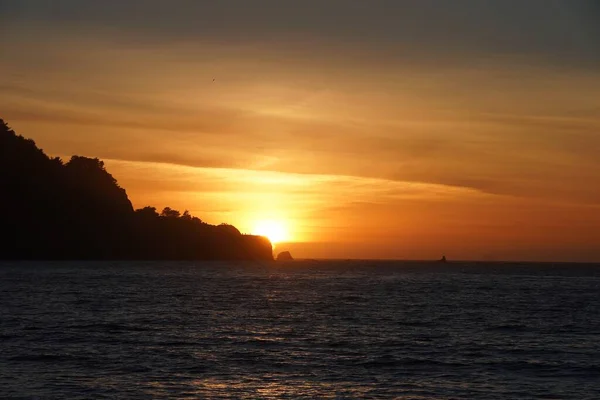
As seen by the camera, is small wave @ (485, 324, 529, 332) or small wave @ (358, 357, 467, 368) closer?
small wave @ (358, 357, 467, 368)

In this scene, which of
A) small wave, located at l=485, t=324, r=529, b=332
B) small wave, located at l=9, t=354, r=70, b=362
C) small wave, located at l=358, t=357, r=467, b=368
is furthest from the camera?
small wave, located at l=485, t=324, r=529, b=332

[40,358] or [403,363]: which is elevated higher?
[403,363]

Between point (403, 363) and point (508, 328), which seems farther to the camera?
point (508, 328)

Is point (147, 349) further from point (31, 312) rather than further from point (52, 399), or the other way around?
point (31, 312)

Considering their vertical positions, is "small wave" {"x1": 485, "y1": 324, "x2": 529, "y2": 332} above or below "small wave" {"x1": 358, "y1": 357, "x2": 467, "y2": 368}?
above

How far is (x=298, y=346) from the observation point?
169ft

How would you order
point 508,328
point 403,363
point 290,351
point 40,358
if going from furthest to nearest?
1. point 508,328
2. point 290,351
3. point 403,363
4. point 40,358

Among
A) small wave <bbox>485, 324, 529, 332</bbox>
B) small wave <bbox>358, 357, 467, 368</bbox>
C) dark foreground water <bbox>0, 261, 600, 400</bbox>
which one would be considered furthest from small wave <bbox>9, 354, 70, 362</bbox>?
small wave <bbox>485, 324, 529, 332</bbox>

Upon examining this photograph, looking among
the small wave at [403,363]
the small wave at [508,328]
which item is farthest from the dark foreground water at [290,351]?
the small wave at [508,328]

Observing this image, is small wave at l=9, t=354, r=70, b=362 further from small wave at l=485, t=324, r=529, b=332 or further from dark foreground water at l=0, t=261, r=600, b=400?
small wave at l=485, t=324, r=529, b=332

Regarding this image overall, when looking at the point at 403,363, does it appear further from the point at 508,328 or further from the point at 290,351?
the point at 508,328

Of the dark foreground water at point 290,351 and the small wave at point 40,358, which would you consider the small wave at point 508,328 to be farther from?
the small wave at point 40,358

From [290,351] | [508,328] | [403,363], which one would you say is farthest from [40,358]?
[508,328]

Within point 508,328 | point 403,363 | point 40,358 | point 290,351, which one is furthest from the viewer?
point 508,328
